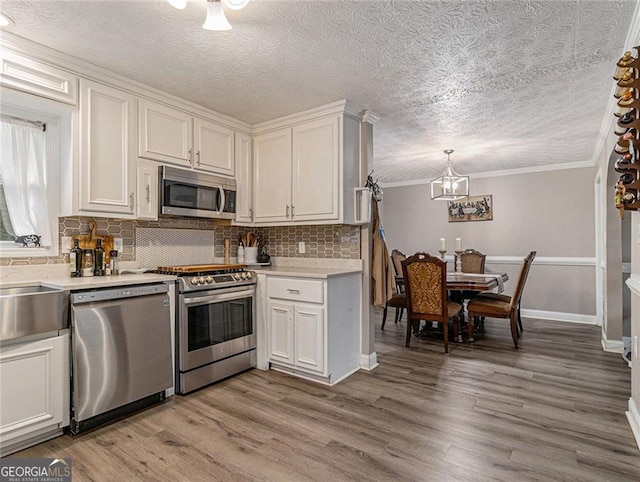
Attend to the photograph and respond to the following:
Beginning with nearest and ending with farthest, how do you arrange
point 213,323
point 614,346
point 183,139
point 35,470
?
1. point 35,470
2. point 213,323
3. point 183,139
4. point 614,346

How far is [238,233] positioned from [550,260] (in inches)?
186

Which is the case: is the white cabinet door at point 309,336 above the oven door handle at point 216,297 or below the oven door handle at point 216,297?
below

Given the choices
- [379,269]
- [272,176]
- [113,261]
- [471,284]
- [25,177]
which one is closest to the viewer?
[25,177]

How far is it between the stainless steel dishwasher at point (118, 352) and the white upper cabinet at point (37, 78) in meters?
1.32

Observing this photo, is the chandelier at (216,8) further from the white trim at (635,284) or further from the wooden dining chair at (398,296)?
the wooden dining chair at (398,296)

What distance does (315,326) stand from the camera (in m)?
2.99

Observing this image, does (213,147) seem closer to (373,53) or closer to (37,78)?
(37,78)

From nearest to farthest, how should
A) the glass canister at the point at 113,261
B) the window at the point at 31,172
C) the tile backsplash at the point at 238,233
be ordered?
the window at the point at 31,172 → the tile backsplash at the point at 238,233 → the glass canister at the point at 113,261

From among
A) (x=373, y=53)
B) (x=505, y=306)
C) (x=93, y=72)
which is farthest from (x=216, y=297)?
→ (x=505, y=306)

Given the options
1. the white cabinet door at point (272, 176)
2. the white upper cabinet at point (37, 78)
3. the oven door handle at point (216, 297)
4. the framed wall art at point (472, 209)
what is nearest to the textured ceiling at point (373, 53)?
the white upper cabinet at point (37, 78)

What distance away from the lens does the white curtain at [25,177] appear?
244 centimetres

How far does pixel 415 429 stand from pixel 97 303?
2.16m

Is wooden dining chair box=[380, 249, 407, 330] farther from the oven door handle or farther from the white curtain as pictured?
the white curtain

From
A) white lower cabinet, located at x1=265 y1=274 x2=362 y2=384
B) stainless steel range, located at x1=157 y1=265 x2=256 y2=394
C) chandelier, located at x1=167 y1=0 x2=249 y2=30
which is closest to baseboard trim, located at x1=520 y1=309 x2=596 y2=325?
white lower cabinet, located at x1=265 y1=274 x2=362 y2=384
